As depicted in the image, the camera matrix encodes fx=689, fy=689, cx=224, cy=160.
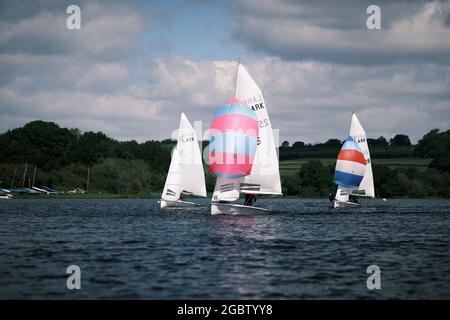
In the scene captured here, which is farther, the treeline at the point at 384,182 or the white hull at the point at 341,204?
the treeline at the point at 384,182

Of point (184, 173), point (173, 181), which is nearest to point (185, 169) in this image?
point (184, 173)

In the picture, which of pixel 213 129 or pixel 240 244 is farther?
pixel 213 129

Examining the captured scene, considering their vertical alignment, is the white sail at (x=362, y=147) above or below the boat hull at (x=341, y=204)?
above

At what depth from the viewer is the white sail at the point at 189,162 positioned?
277 ft

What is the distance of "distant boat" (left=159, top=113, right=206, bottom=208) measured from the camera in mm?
83875

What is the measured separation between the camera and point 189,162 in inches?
3332

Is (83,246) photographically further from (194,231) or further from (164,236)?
(194,231)

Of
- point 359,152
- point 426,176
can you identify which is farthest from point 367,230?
point 426,176

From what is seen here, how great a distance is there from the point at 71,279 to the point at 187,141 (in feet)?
191

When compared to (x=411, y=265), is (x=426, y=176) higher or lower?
higher

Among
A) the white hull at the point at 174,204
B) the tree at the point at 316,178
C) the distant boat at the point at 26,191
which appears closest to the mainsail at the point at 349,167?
the white hull at the point at 174,204

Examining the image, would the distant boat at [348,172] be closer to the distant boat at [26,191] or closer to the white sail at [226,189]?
the white sail at [226,189]

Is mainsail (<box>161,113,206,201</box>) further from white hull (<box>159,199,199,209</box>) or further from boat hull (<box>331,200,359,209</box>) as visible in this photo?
boat hull (<box>331,200,359,209</box>)
